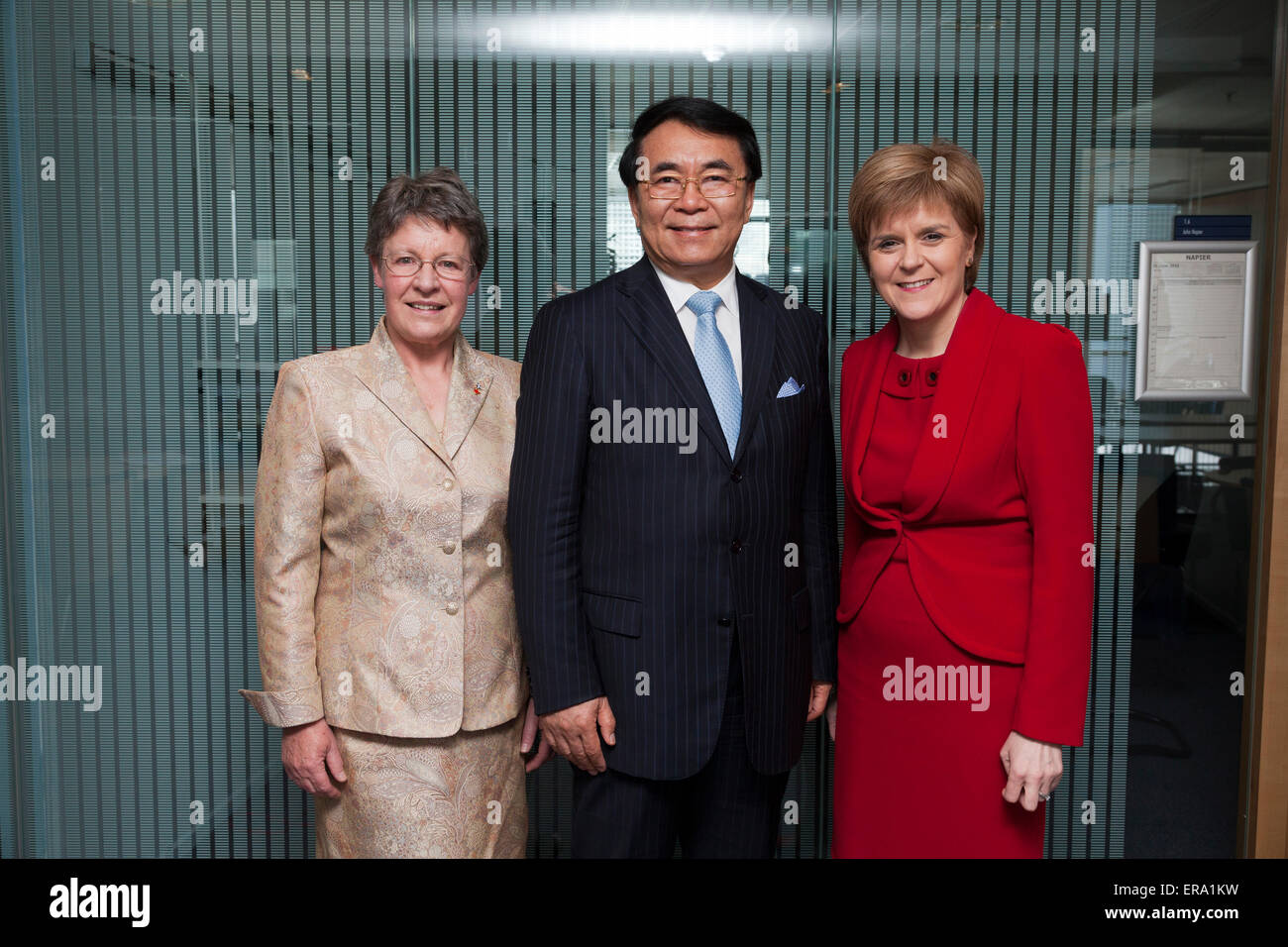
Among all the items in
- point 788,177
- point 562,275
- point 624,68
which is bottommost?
point 562,275

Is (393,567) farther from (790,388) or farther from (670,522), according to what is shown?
(790,388)

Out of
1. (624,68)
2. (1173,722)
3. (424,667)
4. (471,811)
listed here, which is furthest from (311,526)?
(1173,722)

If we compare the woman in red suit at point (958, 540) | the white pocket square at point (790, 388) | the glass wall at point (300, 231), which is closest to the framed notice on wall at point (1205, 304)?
the glass wall at point (300, 231)

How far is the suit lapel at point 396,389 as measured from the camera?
2.04 meters

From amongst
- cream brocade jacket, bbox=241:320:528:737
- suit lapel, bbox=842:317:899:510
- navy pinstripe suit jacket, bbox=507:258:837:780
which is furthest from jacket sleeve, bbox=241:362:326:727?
suit lapel, bbox=842:317:899:510

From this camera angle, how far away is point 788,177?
113 inches

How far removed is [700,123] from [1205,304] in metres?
1.83

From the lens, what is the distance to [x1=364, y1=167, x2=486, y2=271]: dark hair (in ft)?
6.72

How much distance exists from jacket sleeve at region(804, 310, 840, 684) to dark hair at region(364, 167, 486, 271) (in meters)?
0.81

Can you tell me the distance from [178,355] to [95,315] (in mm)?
284

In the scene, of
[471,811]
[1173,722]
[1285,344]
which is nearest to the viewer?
[471,811]

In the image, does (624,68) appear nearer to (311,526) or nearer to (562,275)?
(562,275)

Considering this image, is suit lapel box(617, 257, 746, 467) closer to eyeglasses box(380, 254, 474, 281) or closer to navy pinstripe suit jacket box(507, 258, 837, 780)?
navy pinstripe suit jacket box(507, 258, 837, 780)

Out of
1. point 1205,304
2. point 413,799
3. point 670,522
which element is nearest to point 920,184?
point 670,522
